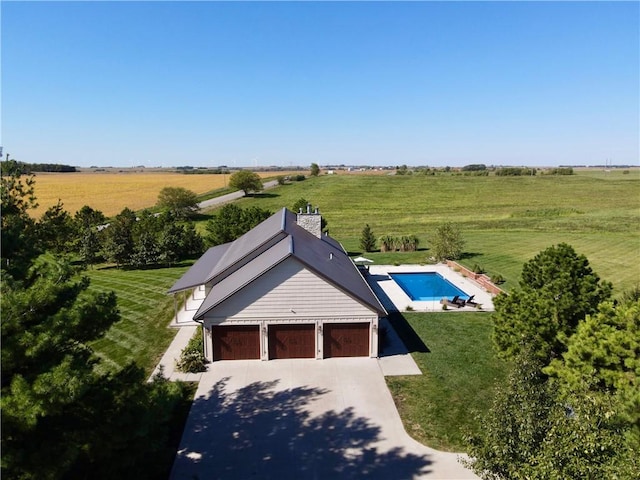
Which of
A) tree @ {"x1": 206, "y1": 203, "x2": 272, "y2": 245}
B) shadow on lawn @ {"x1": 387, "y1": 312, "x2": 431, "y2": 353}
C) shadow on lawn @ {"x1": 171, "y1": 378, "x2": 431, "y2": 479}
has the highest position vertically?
tree @ {"x1": 206, "y1": 203, "x2": 272, "y2": 245}

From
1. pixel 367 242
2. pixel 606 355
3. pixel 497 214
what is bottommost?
pixel 367 242

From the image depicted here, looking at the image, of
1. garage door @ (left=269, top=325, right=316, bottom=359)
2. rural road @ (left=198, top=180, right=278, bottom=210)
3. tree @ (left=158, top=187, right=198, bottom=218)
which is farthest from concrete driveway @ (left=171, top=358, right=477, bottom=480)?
rural road @ (left=198, top=180, right=278, bottom=210)

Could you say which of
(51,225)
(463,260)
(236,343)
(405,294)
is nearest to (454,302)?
(405,294)

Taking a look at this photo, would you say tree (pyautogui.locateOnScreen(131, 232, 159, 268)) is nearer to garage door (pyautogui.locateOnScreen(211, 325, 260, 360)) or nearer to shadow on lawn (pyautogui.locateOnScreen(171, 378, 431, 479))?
garage door (pyautogui.locateOnScreen(211, 325, 260, 360))

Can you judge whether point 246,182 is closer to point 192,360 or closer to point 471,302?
point 471,302

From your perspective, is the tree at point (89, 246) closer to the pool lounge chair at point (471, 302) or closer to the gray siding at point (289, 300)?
the gray siding at point (289, 300)

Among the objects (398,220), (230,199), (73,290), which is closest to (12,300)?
(73,290)
